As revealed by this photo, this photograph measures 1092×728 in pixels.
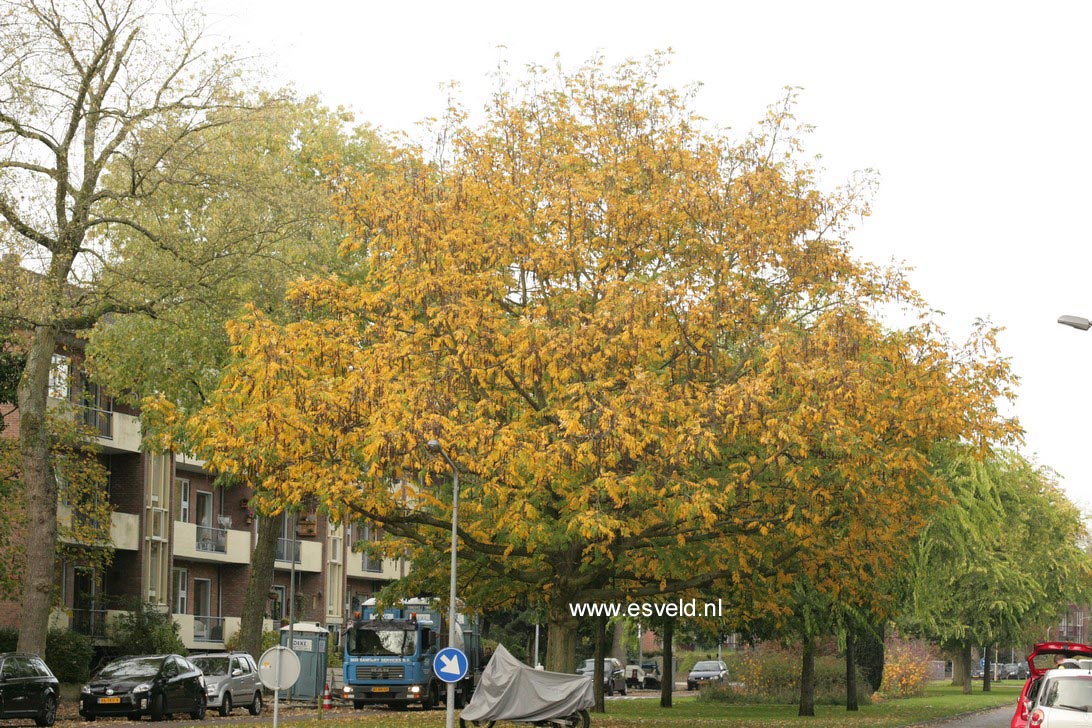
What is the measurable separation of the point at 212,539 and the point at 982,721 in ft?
106

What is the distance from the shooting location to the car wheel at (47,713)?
1216 inches

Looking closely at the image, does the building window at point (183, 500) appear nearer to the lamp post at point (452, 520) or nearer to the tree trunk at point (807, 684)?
the tree trunk at point (807, 684)

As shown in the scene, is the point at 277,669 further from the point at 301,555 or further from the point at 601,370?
the point at 301,555

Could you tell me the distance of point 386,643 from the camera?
4422cm

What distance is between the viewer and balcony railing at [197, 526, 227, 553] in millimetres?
57906

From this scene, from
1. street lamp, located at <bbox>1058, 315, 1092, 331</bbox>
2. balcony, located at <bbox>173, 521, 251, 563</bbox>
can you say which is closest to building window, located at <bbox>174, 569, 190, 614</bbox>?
balcony, located at <bbox>173, 521, 251, 563</bbox>

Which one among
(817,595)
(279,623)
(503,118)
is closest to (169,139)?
(503,118)

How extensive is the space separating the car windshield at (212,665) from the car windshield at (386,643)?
4.62 m

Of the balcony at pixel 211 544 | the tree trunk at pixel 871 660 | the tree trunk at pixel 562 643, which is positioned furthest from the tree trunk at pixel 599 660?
the balcony at pixel 211 544

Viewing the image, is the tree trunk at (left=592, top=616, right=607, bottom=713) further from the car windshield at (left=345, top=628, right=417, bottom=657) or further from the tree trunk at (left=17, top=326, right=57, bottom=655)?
the tree trunk at (left=17, top=326, right=57, bottom=655)

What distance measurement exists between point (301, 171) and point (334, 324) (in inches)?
707

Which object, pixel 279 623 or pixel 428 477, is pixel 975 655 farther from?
pixel 428 477

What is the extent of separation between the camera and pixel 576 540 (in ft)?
82.7

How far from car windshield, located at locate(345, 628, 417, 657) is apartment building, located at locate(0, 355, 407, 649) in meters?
3.31
